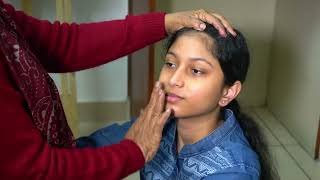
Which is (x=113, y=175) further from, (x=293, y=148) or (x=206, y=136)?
(x=293, y=148)

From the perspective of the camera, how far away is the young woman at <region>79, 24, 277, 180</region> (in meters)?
1.14

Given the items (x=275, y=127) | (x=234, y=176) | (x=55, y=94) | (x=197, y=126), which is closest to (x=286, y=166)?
(x=275, y=127)

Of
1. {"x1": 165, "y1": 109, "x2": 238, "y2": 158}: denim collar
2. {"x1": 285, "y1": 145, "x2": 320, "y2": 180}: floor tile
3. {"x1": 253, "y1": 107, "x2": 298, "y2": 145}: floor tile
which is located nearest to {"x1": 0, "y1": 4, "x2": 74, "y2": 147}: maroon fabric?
{"x1": 165, "y1": 109, "x2": 238, "y2": 158}: denim collar

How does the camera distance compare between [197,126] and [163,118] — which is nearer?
[163,118]

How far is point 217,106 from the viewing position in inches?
49.4

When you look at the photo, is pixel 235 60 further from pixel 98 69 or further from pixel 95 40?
pixel 98 69

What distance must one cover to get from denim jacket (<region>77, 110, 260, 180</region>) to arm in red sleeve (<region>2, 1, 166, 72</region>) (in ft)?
0.77

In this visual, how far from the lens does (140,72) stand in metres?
2.43

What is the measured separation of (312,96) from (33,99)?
1.80 meters

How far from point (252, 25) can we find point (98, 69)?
1.01m

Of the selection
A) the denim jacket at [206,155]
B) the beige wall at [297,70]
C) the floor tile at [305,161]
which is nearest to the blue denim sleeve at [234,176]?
the denim jacket at [206,155]

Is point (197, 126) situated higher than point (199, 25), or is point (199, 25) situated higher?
point (199, 25)

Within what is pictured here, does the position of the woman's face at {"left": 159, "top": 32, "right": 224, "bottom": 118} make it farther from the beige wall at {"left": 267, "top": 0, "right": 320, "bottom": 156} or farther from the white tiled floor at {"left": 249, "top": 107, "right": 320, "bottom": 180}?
the beige wall at {"left": 267, "top": 0, "right": 320, "bottom": 156}

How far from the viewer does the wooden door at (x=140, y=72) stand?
2.19 meters
